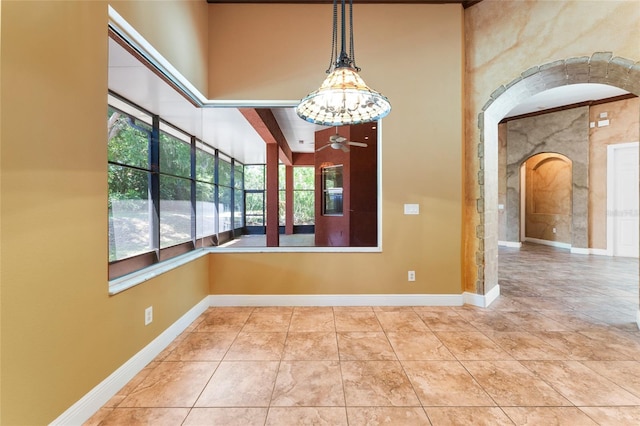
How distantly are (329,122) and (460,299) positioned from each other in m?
2.75

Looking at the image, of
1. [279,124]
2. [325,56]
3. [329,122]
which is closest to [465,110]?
[325,56]

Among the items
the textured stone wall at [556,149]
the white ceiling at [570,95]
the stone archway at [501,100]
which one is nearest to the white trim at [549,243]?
the textured stone wall at [556,149]

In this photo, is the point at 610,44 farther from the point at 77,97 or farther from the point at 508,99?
the point at 77,97

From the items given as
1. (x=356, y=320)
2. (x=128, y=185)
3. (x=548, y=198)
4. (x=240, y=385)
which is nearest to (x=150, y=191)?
(x=128, y=185)

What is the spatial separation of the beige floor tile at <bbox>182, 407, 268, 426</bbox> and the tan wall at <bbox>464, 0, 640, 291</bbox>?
9.32ft

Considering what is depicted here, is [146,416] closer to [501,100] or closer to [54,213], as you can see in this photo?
[54,213]

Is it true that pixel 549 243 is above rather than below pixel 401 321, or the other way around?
above

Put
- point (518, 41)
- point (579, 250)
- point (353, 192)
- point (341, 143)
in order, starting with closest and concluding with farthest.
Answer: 1. point (518, 41)
2. point (341, 143)
3. point (353, 192)
4. point (579, 250)

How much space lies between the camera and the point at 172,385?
72.2 inches

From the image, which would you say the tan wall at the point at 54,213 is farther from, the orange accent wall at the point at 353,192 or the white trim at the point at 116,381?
the orange accent wall at the point at 353,192

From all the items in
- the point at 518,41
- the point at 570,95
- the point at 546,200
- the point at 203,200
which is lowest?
the point at 203,200

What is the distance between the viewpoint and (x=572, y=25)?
2.69 m

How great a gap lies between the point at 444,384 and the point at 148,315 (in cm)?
232

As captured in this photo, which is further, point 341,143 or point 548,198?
point 548,198
